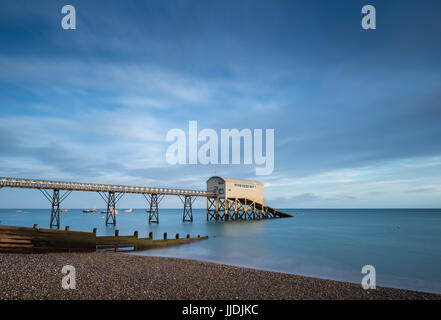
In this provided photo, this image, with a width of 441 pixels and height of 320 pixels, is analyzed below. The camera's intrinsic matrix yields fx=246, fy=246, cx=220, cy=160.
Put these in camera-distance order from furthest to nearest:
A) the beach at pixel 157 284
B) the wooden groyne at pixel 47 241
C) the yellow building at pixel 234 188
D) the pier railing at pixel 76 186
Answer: the yellow building at pixel 234 188 < the pier railing at pixel 76 186 < the wooden groyne at pixel 47 241 < the beach at pixel 157 284

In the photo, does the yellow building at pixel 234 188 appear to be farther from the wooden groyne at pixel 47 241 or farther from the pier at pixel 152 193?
the wooden groyne at pixel 47 241

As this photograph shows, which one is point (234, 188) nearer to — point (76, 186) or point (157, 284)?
point (76, 186)

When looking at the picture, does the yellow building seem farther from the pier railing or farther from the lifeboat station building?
the pier railing

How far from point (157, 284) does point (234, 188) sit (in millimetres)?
40880

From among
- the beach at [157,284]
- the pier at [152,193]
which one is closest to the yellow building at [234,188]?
the pier at [152,193]

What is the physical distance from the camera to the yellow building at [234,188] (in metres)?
47.7

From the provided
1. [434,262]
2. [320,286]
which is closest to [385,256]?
[434,262]

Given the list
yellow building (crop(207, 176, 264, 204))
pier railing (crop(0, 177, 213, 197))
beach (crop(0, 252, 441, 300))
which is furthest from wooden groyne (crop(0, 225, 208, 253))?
yellow building (crop(207, 176, 264, 204))

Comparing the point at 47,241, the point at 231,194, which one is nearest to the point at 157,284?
the point at 47,241

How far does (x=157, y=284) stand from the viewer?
8.48 m

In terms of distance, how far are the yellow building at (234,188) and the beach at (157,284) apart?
3623 cm
